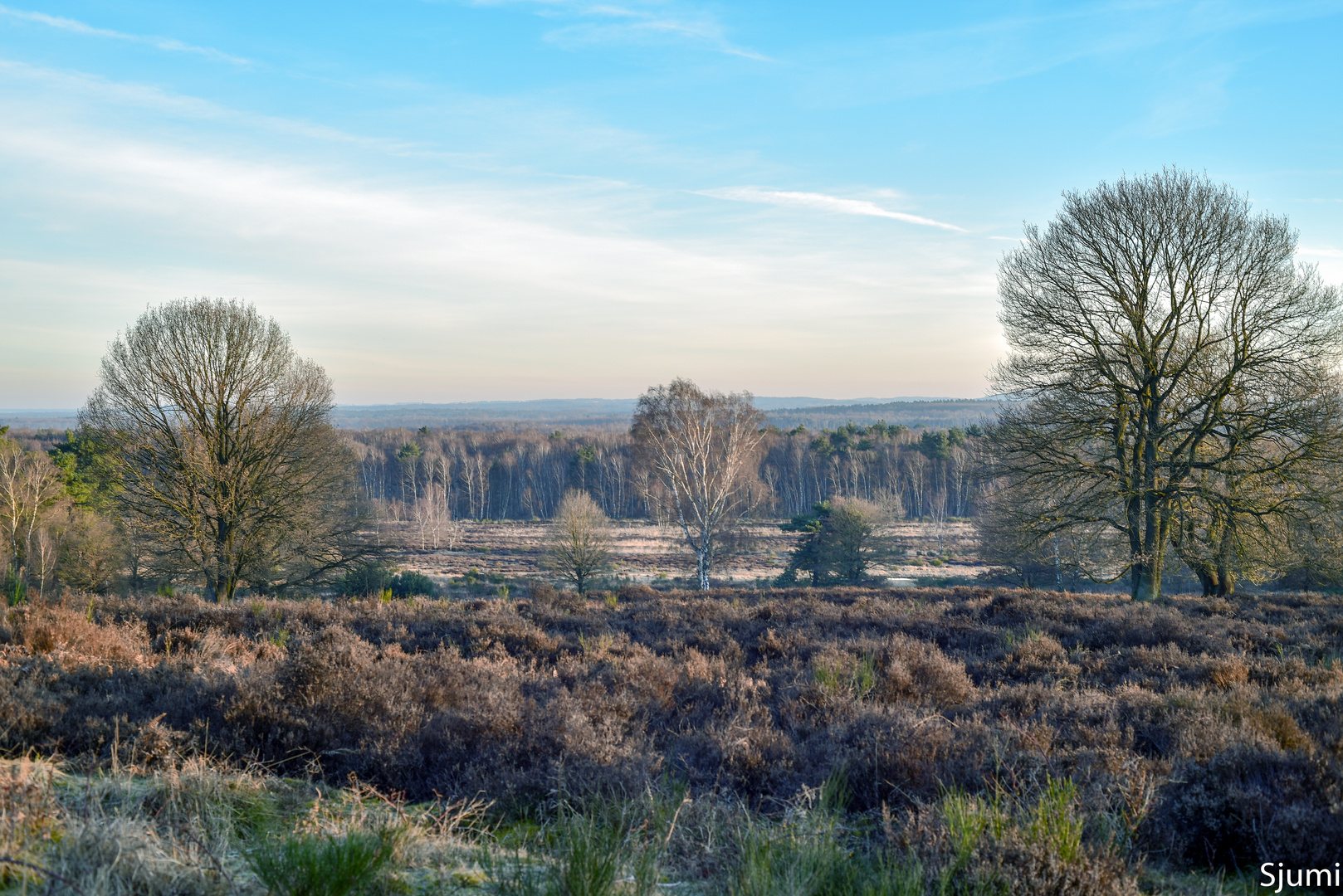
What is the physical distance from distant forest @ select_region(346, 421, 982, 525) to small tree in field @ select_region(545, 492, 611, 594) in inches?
1333

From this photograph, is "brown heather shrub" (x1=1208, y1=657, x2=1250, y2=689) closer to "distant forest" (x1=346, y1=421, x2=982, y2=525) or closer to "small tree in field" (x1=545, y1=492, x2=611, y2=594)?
"small tree in field" (x1=545, y1=492, x2=611, y2=594)

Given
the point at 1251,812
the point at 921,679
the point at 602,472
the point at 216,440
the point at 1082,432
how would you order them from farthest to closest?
the point at 602,472 → the point at 216,440 → the point at 1082,432 → the point at 921,679 → the point at 1251,812

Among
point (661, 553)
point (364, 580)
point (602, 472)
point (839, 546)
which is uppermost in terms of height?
point (602, 472)

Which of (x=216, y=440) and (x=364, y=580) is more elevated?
(x=216, y=440)

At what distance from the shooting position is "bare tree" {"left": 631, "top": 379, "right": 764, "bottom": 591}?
30359 millimetres

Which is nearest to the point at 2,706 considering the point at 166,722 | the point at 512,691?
the point at 166,722

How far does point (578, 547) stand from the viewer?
108ft

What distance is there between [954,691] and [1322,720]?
7.30ft

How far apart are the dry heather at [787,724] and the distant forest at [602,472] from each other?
61422 millimetres

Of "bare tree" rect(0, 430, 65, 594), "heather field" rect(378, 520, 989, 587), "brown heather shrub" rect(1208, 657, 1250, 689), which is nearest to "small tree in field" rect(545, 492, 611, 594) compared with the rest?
"heather field" rect(378, 520, 989, 587)

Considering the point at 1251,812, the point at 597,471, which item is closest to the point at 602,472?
the point at 597,471

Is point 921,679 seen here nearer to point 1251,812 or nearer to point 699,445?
point 1251,812

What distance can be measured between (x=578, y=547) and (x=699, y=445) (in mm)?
7522

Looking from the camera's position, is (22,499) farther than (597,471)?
No
